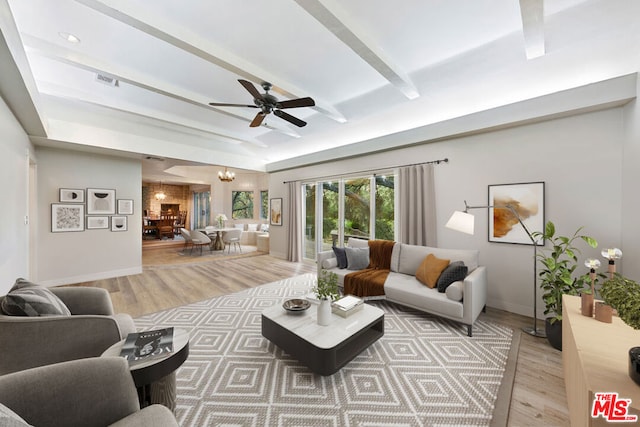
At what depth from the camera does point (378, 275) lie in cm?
364

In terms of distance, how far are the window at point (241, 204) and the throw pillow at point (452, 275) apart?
30.8 feet

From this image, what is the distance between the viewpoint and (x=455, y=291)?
2.77 metres

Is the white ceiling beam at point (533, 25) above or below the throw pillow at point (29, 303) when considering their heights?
above

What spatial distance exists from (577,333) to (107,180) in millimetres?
7126

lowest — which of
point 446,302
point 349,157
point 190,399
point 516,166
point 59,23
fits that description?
point 190,399

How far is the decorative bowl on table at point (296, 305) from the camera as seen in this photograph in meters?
2.43

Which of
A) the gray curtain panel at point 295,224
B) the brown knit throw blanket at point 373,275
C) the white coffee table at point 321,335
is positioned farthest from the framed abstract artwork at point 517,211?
the gray curtain panel at point 295,224

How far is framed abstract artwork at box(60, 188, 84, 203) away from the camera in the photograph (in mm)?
4603

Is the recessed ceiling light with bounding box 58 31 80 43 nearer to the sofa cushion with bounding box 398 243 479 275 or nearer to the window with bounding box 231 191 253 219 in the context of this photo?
the sofa cushion with bounding box 398 243 479 275

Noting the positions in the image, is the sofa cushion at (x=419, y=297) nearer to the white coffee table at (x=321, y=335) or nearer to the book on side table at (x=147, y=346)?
the white coffee table at (x=321, y=335)

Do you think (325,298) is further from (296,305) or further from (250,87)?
(250,87)

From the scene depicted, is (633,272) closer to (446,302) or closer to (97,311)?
(446,302)

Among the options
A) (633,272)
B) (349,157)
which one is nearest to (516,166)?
(633,272)
